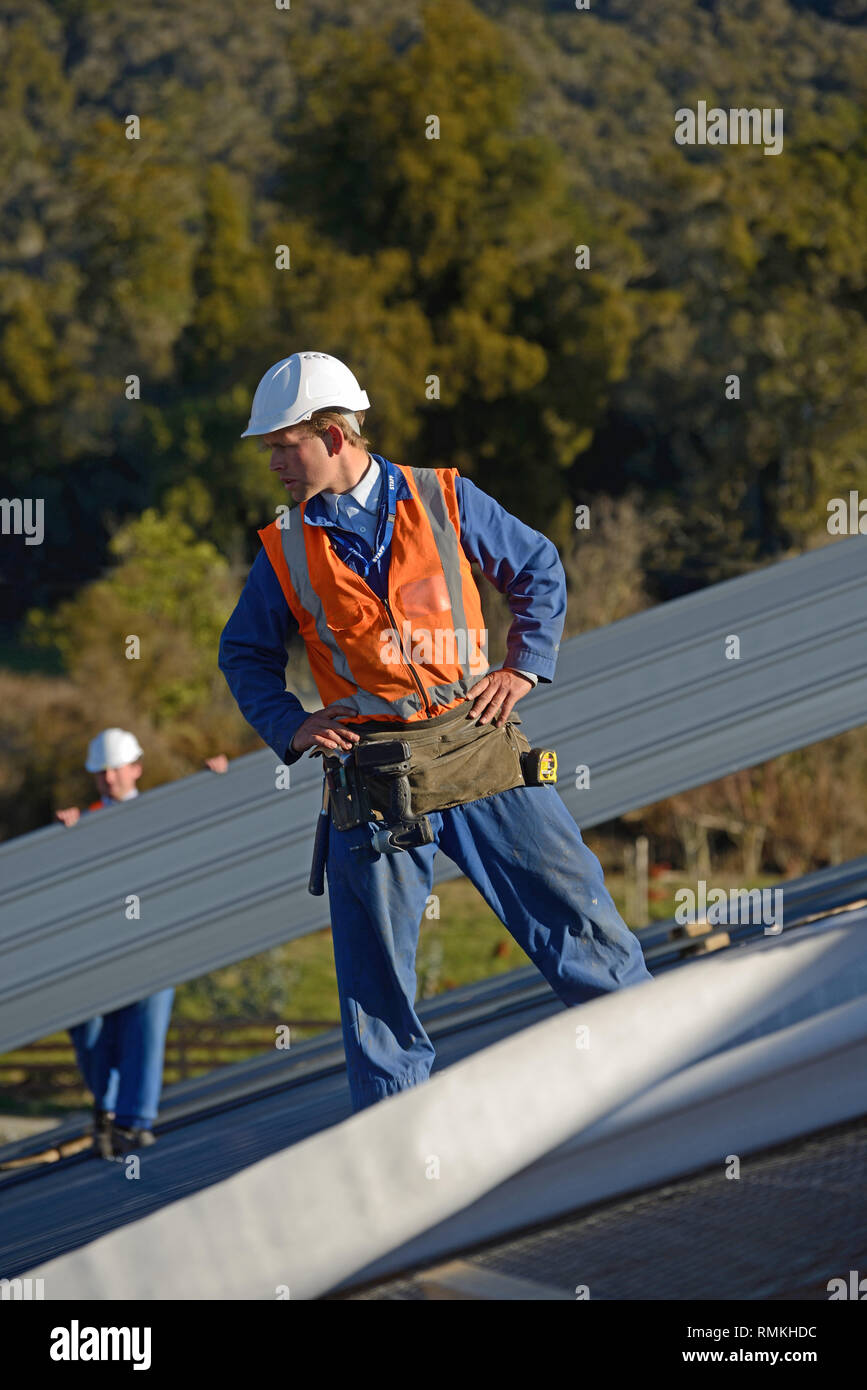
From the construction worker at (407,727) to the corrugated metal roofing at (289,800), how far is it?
52.8 inches

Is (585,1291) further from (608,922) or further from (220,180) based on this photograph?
(220,180)

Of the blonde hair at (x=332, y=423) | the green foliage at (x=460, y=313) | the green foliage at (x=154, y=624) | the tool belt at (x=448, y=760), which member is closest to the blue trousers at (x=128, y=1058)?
the tool belt at (x=448, y=760)

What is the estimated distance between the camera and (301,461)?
2.95 meters

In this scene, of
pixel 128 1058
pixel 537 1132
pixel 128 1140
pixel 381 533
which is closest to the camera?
pixel 537 1132

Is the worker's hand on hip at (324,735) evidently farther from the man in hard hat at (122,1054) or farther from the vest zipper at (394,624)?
the man in hard hat at (122,1054)

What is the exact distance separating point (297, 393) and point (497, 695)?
687 millimetres

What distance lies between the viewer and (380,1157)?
2326mm

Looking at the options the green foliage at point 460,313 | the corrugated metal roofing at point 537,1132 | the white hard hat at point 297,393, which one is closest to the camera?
the corrugated metal roofing at point 537,1132

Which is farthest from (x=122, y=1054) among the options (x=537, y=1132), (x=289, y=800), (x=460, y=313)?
(x=460, y=313)

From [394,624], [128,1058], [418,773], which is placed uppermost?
[394,624]

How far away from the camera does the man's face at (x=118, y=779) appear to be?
249 inches

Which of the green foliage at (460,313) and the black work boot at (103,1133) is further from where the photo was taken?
the green foliage at (460,313)

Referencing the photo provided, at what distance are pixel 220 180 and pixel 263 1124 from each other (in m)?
30.9

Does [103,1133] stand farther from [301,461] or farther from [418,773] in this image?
[301,461]
